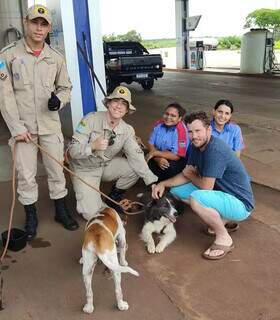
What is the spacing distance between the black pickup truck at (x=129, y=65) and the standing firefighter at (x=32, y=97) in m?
10.2

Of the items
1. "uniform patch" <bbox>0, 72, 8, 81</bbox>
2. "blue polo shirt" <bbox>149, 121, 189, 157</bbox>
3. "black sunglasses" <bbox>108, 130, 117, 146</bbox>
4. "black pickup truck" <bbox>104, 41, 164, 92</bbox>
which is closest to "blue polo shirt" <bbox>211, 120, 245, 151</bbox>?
"blue polo shirt" <bbox>149, 121, 189, 157</bbox>

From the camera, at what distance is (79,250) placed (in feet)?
12.4

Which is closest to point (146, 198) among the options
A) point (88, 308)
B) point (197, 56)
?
point (88, 308)

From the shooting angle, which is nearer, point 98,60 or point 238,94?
point 98,60

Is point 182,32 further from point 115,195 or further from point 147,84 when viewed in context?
point 115,195

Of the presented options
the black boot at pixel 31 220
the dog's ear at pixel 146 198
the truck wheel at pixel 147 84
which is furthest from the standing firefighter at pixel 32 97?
the truck wheel at pixel 147 84

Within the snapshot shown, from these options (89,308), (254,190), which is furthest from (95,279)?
(254,190)

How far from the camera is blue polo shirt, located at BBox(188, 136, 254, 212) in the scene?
3.51 meters

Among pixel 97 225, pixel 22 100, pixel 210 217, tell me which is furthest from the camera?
pixel 22 100

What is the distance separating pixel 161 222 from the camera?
3.88m

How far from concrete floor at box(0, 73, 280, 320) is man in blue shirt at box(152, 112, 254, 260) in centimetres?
20

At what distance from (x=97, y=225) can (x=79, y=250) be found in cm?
88

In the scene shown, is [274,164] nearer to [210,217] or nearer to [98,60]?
[210,217]

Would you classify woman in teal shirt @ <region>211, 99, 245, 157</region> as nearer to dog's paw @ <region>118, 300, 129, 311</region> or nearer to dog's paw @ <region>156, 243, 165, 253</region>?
dog's paw @ <region>156, 243, 165, 253</region>
